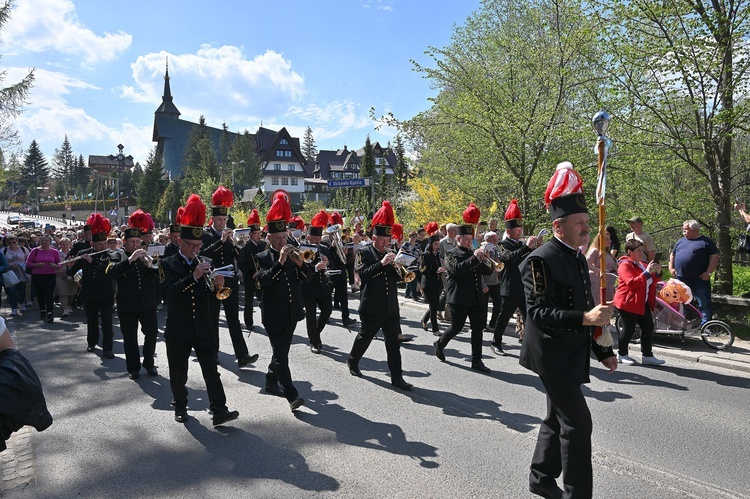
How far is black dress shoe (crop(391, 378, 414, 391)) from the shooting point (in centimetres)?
675

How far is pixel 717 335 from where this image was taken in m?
8.85

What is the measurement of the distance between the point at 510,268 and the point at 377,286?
2882 mm

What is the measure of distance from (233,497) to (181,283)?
2300mm

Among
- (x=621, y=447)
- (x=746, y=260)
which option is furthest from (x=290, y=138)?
(x=621, y=447)

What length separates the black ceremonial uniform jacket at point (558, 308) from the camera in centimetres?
365

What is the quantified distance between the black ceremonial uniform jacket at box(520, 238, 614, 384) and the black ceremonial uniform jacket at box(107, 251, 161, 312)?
5842mm

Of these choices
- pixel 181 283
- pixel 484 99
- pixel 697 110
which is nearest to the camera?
pixel 181 283

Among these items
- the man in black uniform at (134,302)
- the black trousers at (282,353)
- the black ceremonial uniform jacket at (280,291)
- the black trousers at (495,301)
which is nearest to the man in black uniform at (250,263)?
the black ceremonial uniform jacket at (280,291)

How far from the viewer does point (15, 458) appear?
499cm

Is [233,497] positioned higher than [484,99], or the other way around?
[484,99]

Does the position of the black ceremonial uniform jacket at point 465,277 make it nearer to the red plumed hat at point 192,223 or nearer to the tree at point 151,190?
the red plumed hat at point 192,223

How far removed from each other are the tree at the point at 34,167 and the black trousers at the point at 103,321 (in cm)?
13985

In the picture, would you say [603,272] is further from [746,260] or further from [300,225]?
[746,260]

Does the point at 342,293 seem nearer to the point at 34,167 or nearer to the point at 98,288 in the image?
the point at 98,288
